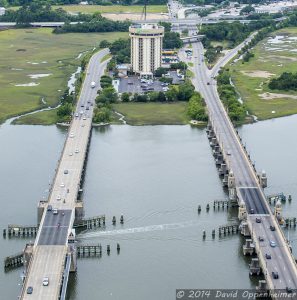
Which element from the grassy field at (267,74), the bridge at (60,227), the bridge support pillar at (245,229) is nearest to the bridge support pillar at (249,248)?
the bridge support pillar at (245,229)

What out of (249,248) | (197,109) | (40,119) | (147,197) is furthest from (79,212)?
(197,109)

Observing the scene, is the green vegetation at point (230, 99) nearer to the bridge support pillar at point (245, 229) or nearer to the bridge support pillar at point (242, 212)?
the bridge support pillar at point (242, 212)

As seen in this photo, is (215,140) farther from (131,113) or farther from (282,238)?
(282,238)

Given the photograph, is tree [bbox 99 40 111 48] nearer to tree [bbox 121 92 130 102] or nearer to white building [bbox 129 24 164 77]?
white building [bbox 129 24 164 77]

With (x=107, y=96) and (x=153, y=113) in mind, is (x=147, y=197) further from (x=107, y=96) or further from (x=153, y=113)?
(x=107, y=96)

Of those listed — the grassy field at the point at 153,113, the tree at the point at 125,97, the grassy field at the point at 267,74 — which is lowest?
the grassy field at the point at 153,113

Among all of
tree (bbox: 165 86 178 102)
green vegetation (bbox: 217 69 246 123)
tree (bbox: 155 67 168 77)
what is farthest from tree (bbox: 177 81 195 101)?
tree (bbox: 155 67 168 77)

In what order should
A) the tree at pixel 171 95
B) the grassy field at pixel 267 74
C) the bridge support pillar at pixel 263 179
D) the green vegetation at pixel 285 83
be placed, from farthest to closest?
the green vegetation at pixel 285 83 → the tree at pixel 171 95 → the grassy field at pixel 267 74 → the bridge support pillar at pixel 263 179
